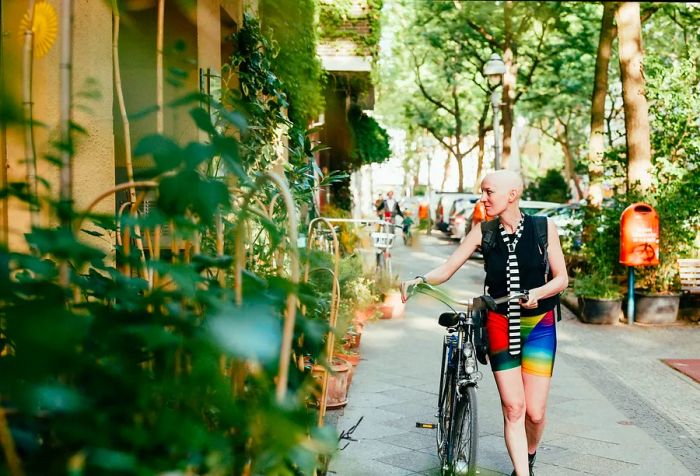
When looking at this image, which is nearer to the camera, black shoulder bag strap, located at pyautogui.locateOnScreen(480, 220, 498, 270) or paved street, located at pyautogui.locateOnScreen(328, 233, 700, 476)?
black shoulder bag strap, located at pyautogui.locateOnScreen(480, 220, 498, 270)

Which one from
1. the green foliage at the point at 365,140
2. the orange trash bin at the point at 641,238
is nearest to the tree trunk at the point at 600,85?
the orange trash bin at the point at 641,238

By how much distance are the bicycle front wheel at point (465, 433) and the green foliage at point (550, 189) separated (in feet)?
130

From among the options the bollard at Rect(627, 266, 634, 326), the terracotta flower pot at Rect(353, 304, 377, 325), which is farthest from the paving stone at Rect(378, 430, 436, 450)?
the bollard at Rect(627, 266, 634, 326)

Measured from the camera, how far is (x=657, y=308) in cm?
1166

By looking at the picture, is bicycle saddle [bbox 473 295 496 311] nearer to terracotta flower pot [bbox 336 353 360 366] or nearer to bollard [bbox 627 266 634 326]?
terracotta flower pot [bbox 336 353 360 366]

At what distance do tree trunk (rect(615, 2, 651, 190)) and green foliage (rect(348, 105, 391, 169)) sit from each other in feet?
26.9

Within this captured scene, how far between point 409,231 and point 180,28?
23.0m

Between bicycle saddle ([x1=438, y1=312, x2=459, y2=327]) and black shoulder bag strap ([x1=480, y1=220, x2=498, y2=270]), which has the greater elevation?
black shoulder bag strap ([x1=480, y1=220, x2=498, y2=270])

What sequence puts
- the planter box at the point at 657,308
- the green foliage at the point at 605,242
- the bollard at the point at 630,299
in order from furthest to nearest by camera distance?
the green foliage at the point at 605,242
the planter box at the point at 657,308
the bollard at the point at 630,299

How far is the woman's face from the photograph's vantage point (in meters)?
4.50

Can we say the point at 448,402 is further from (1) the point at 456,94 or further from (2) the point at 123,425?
(1) the point at 456,94

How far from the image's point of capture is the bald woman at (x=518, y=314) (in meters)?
4.51

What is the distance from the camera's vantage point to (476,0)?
2553 centimetres

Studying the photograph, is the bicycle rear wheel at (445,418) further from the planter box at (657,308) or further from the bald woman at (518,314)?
the planter box at (657,308)
